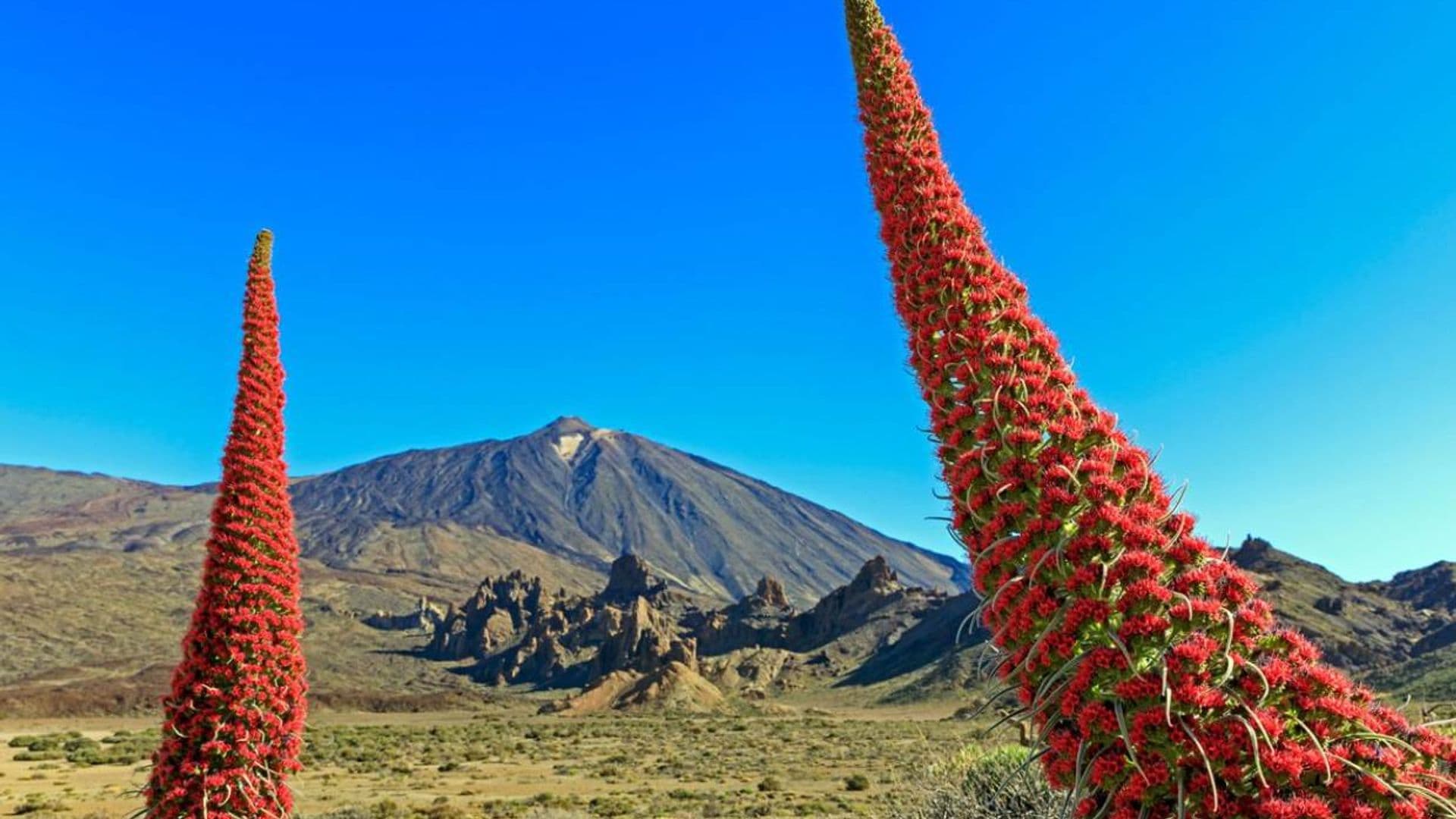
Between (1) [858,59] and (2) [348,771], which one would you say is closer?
(1) [858,59]

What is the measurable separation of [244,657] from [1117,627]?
155 inches

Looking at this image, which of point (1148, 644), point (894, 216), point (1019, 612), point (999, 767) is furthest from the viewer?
point (999, 767)

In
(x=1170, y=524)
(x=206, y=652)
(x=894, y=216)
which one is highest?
(x=894, y=216)

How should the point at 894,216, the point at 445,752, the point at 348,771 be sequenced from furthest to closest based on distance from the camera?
the point at 445,752, the point at 348,771, the point at 894,216

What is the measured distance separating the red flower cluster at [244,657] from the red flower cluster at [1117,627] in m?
3.43

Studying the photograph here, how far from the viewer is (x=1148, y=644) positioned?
2.55 meters

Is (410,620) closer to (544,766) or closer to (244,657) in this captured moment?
(544,766)

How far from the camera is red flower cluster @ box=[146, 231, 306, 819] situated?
414cm

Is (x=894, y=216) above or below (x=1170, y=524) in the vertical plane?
above

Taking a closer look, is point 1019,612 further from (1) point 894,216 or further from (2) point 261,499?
(2) point 261,499

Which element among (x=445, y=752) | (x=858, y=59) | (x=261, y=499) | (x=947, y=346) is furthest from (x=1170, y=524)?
(x=445, y=752)

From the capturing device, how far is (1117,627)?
2.56 metres

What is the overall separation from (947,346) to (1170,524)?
0.96 metres

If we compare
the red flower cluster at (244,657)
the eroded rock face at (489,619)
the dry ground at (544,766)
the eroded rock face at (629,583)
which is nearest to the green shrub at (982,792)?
the dry ground at (544,766)
